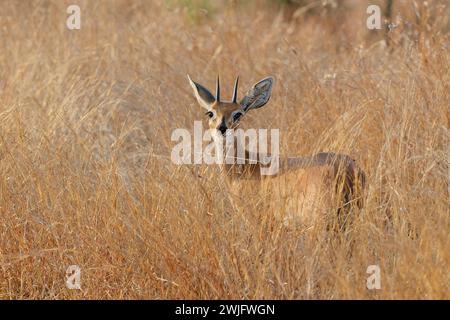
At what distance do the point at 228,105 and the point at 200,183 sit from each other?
47.8 inches

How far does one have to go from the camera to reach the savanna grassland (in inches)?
160

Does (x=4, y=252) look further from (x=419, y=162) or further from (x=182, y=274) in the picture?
(x=419, y=162)

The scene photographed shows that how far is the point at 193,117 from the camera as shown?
21.2 feet

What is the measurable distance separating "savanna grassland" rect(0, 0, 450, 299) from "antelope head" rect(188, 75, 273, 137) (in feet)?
1.02

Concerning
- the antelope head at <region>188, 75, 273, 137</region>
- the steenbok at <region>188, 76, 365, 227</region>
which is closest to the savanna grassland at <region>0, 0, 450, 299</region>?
the steenbok at <region>188, 76, 365, 227</region>

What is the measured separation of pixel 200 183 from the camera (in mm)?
4227

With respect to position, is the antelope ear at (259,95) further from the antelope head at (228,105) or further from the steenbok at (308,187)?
the steenbok at (308,187)

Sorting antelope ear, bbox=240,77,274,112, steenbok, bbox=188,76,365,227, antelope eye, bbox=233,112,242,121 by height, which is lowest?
steenbok, bbox=188,76,365,227

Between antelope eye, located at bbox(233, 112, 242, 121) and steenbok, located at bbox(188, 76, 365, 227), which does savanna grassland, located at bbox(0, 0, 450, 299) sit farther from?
antelope eye, located at bbox(233, 112, 242, 121)

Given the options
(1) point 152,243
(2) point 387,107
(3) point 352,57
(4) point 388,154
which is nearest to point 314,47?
(3) point 352,57

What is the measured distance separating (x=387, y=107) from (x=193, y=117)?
5.38 ft

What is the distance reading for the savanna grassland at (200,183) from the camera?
4066 millimetres

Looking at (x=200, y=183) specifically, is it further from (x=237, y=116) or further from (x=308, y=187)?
(x=237, y=116)

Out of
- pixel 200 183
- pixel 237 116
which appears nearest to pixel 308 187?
pixel 200 183
